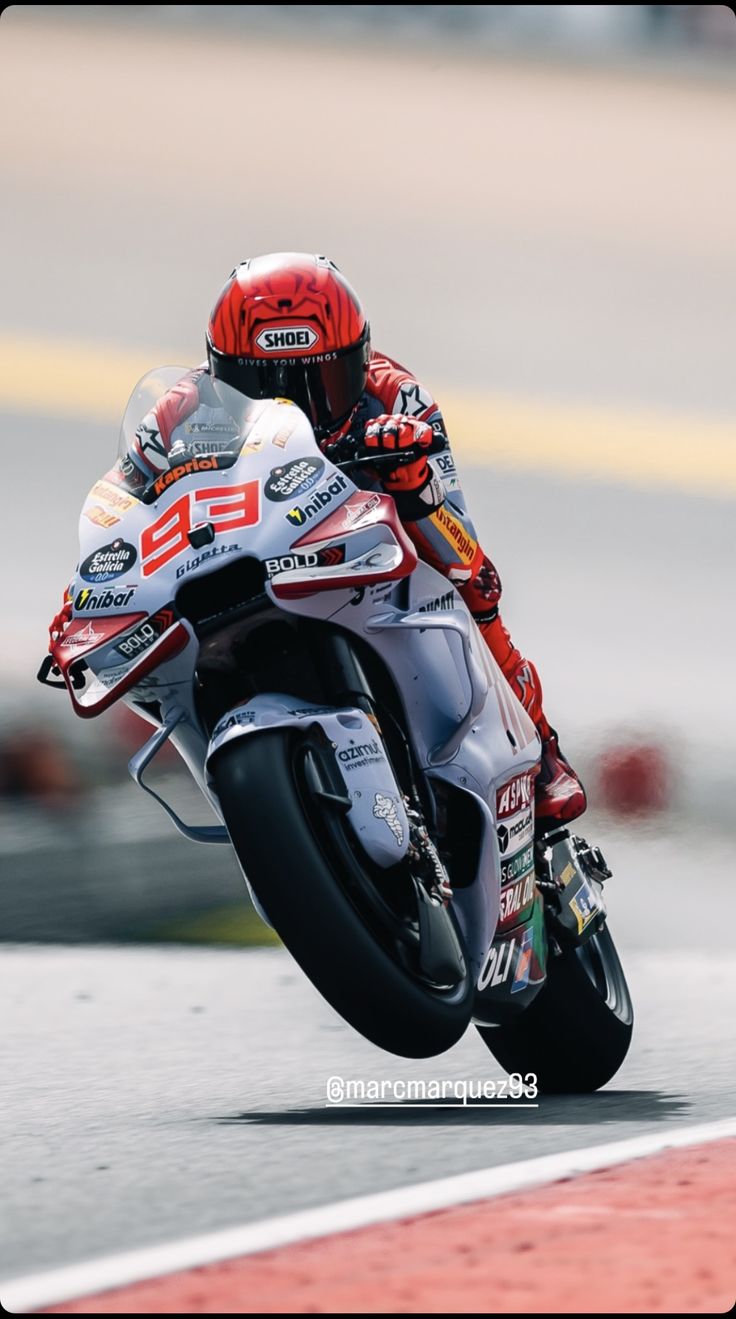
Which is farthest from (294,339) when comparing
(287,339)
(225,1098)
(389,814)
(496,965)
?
(225,1098)

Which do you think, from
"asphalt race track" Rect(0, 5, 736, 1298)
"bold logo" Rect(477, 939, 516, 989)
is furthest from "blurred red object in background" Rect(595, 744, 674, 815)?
"bold logo" Rect(477, 939, 516, 989)

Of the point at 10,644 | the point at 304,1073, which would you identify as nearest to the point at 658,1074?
the point at 304,1073

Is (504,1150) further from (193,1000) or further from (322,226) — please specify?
(322,226)

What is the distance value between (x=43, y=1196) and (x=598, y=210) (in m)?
9.03

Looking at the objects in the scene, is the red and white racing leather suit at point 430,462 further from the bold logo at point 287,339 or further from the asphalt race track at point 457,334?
the asphalt race track at point 457,334

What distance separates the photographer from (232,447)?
368 centimetres

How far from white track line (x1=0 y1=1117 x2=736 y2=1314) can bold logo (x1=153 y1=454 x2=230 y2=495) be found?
1.32 metres

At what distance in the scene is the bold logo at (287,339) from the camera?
12.9 ft

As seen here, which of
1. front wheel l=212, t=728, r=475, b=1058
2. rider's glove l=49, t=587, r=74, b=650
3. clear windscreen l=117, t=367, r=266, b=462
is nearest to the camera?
front wheel l=212, t=728, r=475, b=1058

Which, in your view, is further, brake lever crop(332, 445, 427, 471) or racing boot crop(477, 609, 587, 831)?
racing boot crop(477, 609, 587, 831)

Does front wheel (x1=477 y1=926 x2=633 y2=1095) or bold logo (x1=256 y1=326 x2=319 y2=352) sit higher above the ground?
bold logo (x1=256 y1=326 x2=319 y2=352)

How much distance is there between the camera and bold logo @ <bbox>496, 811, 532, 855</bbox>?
163 inches

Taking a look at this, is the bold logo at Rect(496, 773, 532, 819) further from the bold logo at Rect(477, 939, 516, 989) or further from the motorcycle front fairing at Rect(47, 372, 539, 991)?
the bold logo at Rect(477, 939, 516, 989)

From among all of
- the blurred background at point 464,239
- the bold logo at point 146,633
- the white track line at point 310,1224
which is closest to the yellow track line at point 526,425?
the blurred background at point 464,239
